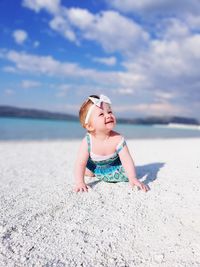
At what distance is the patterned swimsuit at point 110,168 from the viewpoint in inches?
128

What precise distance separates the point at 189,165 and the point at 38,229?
2933 millimetres

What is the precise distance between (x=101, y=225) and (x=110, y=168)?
1.31m

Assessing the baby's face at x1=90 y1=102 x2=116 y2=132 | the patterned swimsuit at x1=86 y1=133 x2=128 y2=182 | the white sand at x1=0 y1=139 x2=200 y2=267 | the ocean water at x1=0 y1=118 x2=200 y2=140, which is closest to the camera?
the white sand at x1=0 y1=139 x2=200 y2=267

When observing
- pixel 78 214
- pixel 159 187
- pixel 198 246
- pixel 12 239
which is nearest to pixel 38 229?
pixel 12 239

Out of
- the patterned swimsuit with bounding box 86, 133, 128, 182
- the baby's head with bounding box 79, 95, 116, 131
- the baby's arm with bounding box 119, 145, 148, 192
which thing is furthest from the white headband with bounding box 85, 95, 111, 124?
the baby's arm with bounding box 119, 145, 148, 192

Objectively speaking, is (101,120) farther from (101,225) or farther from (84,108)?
(101,225)

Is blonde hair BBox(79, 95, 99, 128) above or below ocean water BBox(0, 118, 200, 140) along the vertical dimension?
above

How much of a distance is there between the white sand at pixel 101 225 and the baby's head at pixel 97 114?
61 cm

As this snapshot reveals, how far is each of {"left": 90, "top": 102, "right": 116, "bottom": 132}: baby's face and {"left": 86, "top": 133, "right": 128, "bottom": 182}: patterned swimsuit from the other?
202 mm

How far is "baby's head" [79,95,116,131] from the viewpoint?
123 inches

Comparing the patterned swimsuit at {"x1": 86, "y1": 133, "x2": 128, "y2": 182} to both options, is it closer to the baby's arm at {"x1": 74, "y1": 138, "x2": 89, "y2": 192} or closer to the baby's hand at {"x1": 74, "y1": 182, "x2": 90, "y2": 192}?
the baby's arm at {"x1": 74, "y1": 138, "x2": 89, "y2": 192}

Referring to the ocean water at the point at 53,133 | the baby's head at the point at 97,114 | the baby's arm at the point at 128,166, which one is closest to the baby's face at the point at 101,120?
the baby's head at the point at 97,114

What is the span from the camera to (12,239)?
1.82m

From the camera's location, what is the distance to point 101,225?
206cm
